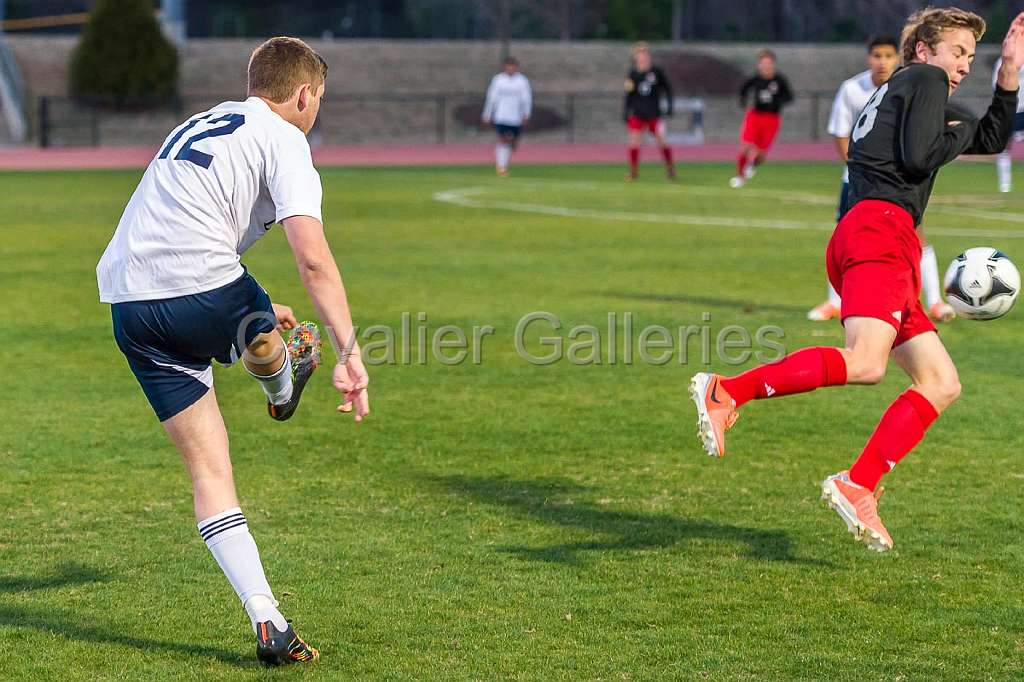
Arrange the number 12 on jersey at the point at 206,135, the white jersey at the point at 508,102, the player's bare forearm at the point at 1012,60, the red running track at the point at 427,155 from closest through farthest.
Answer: the number 12 on jersey at the point at 206,135 → the player's bare forearm at the point at 1012,60 → the white jersey at the point at 508,102 → the red running track at the point at 427,155

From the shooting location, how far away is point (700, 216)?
69.2ft

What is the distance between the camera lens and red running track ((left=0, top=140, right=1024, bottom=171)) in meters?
34.8

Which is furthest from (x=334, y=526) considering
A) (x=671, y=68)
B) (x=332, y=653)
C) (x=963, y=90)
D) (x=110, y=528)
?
(x=963, y=90)

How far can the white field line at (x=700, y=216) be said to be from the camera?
18375 mm

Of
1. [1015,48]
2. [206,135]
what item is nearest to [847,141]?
[1015,48]

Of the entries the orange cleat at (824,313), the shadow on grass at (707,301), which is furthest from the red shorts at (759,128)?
the orange cleat at (824,313)

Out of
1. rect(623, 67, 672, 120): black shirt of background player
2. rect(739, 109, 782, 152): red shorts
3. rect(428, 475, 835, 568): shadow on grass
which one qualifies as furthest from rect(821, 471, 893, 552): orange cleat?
rect(623, 67, 672, 120): black shirt of background player

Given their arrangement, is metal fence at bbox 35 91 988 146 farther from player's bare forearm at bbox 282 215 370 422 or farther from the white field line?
player's bare forearm at bbox 282 215 370 422

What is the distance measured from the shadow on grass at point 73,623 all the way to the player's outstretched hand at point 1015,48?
3703 millimetres

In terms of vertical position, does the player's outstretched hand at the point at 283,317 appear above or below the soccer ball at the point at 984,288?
above

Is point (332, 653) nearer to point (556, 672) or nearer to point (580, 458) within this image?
point (556, 672)

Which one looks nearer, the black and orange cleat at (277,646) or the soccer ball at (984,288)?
the black and orange cleat at (277,646)

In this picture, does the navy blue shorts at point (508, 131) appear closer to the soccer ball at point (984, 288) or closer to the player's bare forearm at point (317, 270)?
the soccer ball at point (984, 288)

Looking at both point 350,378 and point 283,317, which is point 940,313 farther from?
point 350,378
